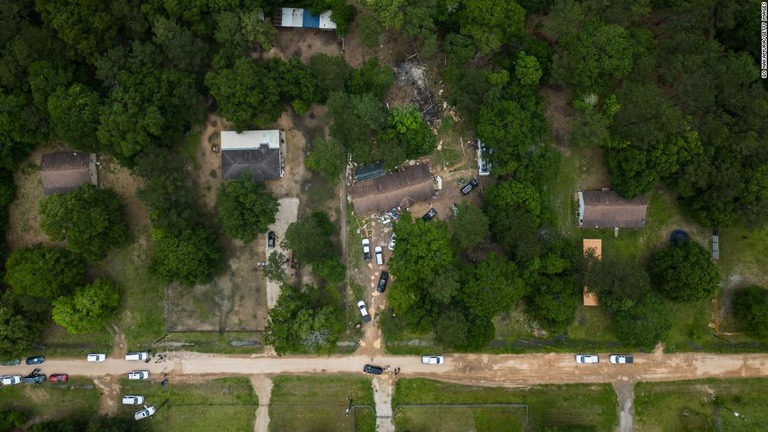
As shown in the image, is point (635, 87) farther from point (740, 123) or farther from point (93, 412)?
point (93, 412)

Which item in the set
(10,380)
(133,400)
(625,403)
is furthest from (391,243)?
(10,380)

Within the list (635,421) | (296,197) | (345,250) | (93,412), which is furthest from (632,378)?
(93,412)

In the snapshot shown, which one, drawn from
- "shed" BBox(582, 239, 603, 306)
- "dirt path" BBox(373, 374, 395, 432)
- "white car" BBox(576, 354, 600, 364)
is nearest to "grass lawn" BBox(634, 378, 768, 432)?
"white car" BBox(576, 354, 600, 364)

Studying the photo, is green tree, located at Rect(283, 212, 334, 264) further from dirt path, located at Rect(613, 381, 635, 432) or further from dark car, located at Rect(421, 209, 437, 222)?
dirt path, located at Rect(613, 381, 635, 432)

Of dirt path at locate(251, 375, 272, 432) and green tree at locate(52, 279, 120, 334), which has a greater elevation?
green tree at locate(52, 279, 120, 334)

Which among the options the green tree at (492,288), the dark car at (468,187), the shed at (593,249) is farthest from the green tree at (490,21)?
the shed at (593,249)

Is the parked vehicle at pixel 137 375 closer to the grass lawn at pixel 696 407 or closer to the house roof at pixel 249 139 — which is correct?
the house roof at pixel 249 139

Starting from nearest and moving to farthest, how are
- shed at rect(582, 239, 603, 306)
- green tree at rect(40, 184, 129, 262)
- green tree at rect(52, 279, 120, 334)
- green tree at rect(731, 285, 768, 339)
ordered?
1. green tree at rect(40, 184, 129, 262)
2. green tree at rect(52, 279, 120, 334)
3. green tree at rect(731, 285, 768, 339)
4. shed at rect(582, 239, 603, 306)
